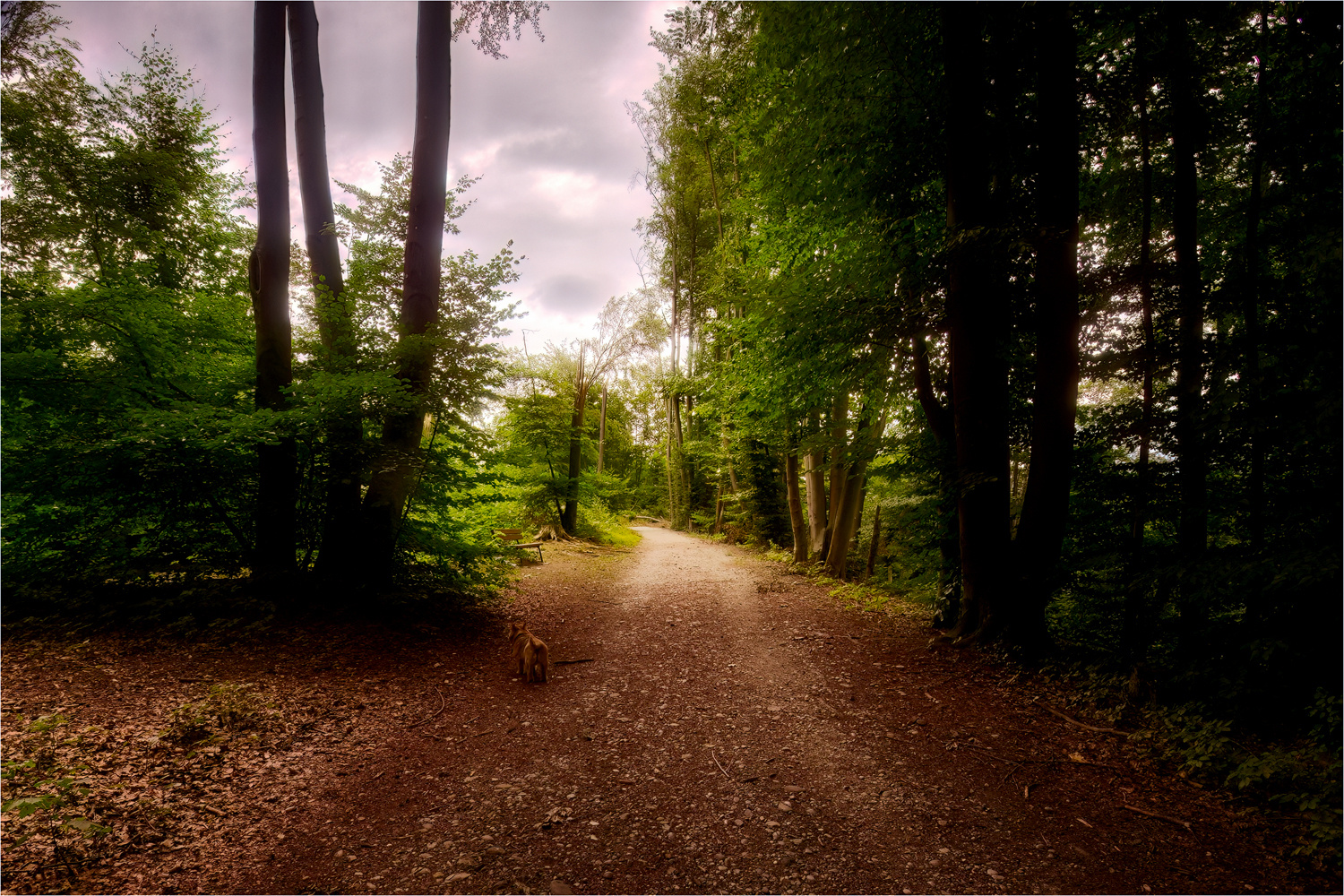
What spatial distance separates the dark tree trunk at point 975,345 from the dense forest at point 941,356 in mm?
38

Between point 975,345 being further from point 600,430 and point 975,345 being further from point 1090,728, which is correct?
point 600,430

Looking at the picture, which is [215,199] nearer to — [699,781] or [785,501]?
[699,781]

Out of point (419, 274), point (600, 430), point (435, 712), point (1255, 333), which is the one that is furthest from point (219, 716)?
point (600, 430)

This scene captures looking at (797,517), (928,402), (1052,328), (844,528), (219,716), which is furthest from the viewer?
(797,517)

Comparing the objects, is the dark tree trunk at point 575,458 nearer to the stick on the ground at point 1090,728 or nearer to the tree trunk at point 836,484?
the tree trunk at point 836,484

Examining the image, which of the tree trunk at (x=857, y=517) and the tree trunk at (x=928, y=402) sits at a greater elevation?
the tree trunk at (x=928, y=402)

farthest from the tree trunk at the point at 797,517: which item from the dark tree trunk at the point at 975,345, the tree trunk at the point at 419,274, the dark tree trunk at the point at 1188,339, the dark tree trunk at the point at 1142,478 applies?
the tree trunk at the point at 419,274

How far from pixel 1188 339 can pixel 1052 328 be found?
104 cm

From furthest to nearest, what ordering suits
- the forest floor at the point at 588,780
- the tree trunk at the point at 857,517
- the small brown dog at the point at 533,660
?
the tree trunk at the point at 857,517
the small brown dog at the point at 533,660
the forest floor at the point at 588,780

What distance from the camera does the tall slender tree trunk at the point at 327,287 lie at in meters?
6.05

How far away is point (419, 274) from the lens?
23.2 ft

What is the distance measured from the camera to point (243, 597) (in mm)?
5891

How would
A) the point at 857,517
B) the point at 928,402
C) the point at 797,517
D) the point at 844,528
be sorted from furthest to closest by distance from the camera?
1. the point at 797,517
2. the point at 857,517
3. the point at 844,528
4. the point at 928,402

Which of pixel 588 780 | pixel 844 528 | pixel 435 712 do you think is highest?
pixel 844 528
